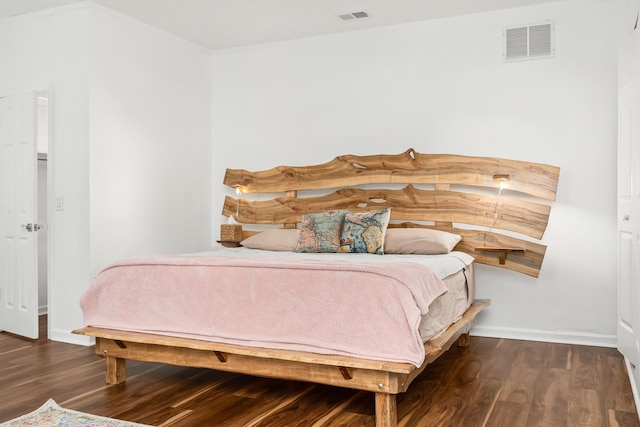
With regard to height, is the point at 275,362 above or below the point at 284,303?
below

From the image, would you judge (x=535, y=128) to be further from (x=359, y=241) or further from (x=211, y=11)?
(x=211, y=11)

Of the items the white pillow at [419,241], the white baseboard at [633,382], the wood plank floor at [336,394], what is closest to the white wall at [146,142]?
the wood plank floor at [336,394]

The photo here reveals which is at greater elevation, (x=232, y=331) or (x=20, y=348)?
(x=232, y=331)

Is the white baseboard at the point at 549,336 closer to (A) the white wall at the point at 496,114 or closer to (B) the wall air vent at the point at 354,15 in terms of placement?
(A) the white wall at the point at 496,114

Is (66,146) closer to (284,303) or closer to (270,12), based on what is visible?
(270,12)

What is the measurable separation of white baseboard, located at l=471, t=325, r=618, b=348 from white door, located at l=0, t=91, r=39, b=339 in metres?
3.57

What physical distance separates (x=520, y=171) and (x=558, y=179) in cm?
28

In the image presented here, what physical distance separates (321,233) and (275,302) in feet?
5.27

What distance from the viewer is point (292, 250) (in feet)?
15.1

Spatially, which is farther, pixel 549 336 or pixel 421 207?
pixel 421 207

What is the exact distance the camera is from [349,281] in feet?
9.02

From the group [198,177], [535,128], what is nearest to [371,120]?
[535,128]

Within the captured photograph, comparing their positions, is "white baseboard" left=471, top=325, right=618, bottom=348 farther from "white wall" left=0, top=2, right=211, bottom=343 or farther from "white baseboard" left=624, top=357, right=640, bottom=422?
"white wall" left=0, top=2, right=211, bottom=343

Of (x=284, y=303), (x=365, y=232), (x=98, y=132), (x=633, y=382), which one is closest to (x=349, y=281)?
(x=284, y=303)
